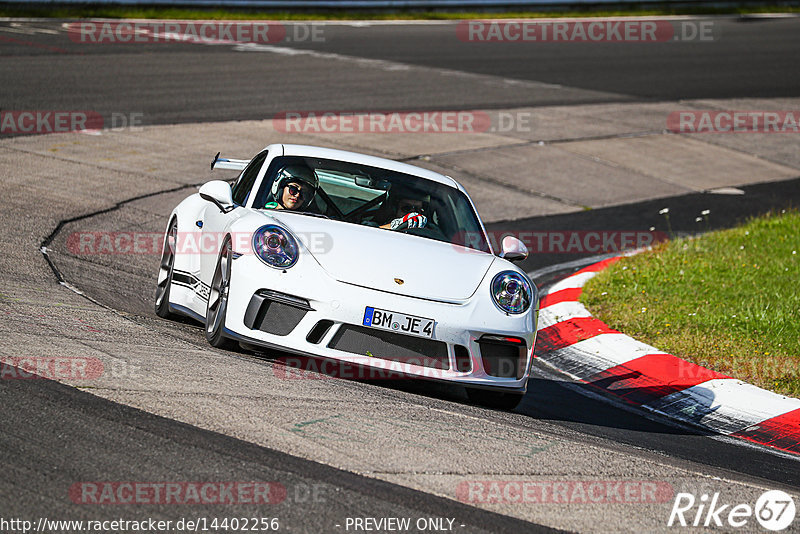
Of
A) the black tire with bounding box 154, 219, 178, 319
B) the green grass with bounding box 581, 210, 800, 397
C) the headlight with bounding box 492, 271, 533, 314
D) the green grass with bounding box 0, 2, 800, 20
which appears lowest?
the green grass with bounding box 581, 210, 800, 397

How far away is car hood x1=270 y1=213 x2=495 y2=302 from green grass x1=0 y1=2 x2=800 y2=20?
797 inches

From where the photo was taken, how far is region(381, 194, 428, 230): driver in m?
6.80

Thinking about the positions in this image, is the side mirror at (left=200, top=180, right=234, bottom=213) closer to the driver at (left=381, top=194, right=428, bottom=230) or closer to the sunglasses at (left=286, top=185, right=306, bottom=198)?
the sunglasses at (left=286, top=185, right=306, bottom=198)

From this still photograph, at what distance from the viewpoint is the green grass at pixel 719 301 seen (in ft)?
25.1

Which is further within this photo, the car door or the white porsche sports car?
the car door

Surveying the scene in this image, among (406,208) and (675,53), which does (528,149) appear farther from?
(675,53)

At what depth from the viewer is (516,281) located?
6.16 metres

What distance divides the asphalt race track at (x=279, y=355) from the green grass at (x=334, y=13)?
1503 mm

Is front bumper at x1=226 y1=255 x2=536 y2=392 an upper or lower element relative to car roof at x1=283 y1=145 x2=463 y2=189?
lower

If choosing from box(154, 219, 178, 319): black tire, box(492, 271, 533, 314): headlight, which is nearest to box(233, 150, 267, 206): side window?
box(154, 219, 178, 319): black tire

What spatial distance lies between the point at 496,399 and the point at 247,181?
2288 mm

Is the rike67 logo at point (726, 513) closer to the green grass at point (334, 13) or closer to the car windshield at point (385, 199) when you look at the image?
the car windshield at point (385, 199)

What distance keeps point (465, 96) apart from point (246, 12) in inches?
421

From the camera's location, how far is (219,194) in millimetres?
6594
